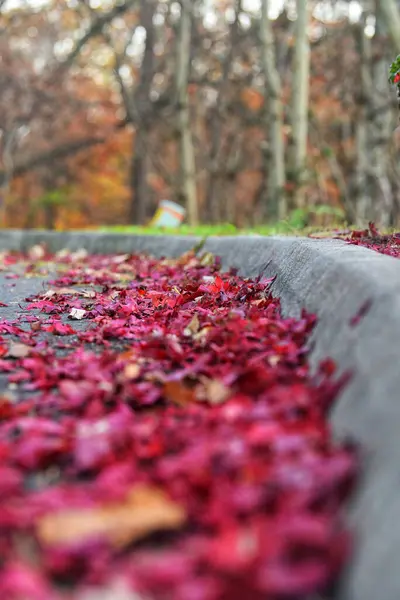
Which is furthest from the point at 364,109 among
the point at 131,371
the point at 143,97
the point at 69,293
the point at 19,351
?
the point at 131,371

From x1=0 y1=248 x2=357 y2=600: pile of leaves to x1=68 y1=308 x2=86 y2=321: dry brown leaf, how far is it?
757mm

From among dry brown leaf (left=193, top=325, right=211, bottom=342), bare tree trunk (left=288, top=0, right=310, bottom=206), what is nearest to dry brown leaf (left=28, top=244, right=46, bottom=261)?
bare tree trunk (left=288, top=0, right=310, bottom=206)

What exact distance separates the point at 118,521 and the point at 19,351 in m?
1.56

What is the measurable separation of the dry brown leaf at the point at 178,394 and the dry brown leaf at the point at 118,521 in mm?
657

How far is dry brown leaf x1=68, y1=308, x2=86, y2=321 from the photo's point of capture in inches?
149

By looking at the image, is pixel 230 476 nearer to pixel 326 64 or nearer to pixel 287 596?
pixel 287 596

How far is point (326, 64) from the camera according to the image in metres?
15.3

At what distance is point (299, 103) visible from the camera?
9.58 m

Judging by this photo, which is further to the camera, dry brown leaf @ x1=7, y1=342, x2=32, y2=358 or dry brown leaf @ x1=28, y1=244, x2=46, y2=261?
dry brown leaf @ x1=28, y1=244, x2=46, y2=261

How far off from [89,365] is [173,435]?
2.56 feet

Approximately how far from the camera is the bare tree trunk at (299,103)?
9547 millimetres

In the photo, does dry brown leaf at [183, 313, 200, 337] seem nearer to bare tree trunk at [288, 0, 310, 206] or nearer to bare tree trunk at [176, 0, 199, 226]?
bare tree trunk at [288, 0, 310, 206]

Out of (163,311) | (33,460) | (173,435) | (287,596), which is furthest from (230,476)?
(163,311)

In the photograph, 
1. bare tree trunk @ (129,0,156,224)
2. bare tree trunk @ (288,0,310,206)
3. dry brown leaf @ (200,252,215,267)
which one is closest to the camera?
dry brown leaf @ (200,252,215,267)
